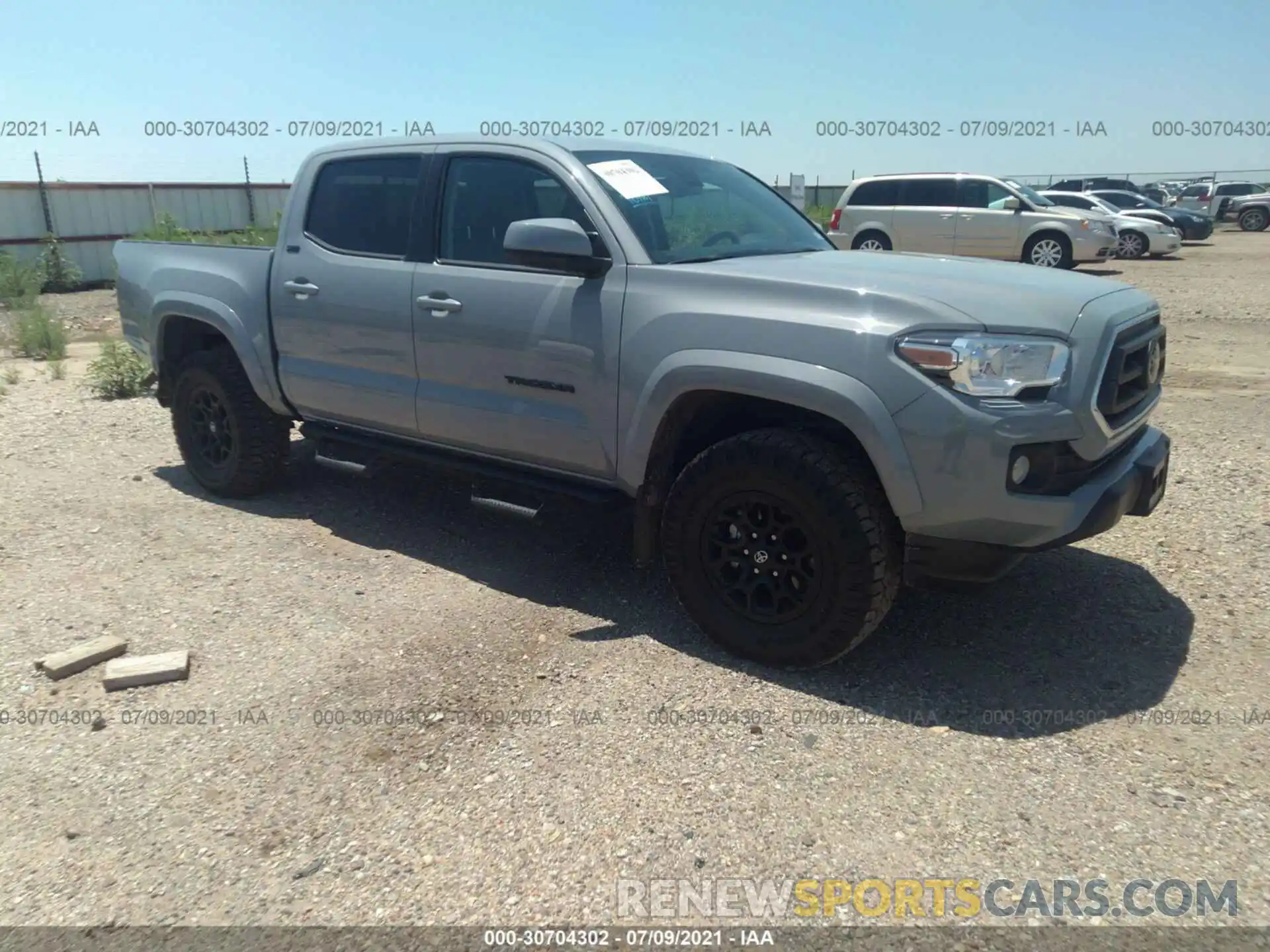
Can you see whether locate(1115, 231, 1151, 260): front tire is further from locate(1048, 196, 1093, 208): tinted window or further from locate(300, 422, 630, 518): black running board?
locate(300, 422, 630, 518): black running board

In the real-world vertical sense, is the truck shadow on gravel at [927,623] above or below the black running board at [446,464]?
below

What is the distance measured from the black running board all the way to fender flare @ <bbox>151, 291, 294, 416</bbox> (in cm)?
25

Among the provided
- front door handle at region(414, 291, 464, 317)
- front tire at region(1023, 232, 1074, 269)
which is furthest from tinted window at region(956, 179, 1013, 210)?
front door handle at region(414, 291, 464, 317)

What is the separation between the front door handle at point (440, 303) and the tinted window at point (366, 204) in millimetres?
374

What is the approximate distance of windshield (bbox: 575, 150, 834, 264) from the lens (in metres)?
3.98

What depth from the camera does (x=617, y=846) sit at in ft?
8.74

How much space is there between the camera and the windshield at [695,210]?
13.1ft

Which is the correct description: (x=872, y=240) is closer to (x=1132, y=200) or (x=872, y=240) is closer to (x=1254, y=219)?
(x=1132, y=200)

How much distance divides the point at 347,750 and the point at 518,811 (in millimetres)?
682

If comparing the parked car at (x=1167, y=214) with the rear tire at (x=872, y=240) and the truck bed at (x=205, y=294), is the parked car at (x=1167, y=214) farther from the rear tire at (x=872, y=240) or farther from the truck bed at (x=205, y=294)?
the truck bed at (x=205, y=294)

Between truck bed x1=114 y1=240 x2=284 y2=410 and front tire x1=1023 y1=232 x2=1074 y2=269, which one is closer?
truck bed x1=114 y1=240 x2=284 y2=410

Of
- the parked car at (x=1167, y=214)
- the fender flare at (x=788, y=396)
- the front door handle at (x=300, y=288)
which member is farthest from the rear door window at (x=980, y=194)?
the fender flare at (x=788, y=396)

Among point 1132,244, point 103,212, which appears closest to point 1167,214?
point 1132,244

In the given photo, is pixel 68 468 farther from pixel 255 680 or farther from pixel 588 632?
pixel 588 632
